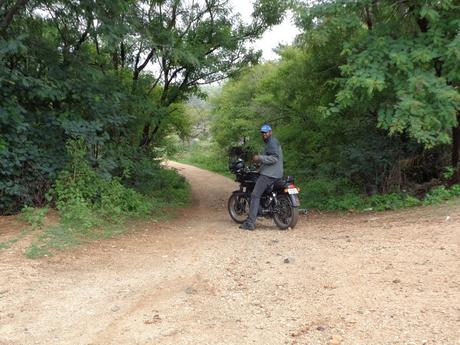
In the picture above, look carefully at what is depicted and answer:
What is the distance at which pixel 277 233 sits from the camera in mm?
7348

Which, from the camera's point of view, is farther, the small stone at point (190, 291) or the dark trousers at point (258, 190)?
the dark trousers at point (258, 190)

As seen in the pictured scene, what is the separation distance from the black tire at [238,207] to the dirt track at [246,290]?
1.90 meters

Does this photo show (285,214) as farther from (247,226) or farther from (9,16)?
(9,16)

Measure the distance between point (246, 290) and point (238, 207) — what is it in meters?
4.64

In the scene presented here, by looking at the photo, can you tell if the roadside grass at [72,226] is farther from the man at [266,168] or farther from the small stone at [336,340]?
the small stone at [336,340]

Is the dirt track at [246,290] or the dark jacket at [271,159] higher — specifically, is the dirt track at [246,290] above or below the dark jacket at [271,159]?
below

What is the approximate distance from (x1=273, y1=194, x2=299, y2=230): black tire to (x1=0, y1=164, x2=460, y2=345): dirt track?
0.73 meters

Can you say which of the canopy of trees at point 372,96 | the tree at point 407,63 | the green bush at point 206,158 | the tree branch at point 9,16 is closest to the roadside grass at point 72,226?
the tree branch at point 9,16

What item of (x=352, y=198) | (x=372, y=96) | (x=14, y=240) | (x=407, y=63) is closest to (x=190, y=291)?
(x=14, y=240)

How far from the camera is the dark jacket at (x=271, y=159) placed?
7.72 meters

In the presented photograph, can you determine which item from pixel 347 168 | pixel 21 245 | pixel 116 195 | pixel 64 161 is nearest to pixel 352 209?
pixel 347 168

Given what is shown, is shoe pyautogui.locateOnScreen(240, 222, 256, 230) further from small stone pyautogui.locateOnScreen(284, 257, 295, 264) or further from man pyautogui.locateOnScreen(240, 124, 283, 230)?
small stone pyautogui.locateOnScreen(284, 257, 295, 264)

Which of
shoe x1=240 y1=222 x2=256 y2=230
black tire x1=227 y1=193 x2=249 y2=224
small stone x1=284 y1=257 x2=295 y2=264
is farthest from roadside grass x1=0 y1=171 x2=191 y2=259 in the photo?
small stone x1=284 y1=257 x2=295 y2=264

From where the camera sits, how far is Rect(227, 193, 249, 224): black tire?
29.1 feet
